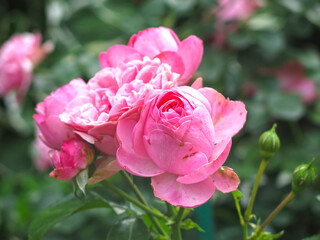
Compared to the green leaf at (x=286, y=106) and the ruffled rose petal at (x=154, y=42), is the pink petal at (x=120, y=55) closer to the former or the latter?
the ruffled rose petal at (x=154, y=42)

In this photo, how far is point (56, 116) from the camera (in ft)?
1.48

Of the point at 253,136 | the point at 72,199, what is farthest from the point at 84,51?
the point at 72,199

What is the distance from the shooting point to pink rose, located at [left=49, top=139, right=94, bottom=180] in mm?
426

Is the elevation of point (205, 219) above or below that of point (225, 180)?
below

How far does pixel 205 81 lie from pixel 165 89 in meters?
0.68

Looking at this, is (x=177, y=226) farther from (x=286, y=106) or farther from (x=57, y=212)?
(x=286, y=106)

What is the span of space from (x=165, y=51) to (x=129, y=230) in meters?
0.19

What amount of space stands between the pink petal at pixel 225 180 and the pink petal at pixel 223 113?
32 millimetres

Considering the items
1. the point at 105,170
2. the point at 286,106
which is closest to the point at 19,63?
the point at 286,106

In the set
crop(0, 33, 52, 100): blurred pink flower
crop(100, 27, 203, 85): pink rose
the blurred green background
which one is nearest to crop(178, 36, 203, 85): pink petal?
crop(100, 27, 203, 85): pink rose

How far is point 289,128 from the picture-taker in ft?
3.67

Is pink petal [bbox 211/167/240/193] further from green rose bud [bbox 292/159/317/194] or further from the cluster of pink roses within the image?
green rose bud [bbox 292/159/317/194]

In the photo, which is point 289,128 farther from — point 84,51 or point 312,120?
point 84,51

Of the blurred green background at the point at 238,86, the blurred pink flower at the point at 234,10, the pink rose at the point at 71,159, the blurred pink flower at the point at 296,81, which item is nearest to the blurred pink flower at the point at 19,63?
the blurred green background at the point at 238,86
